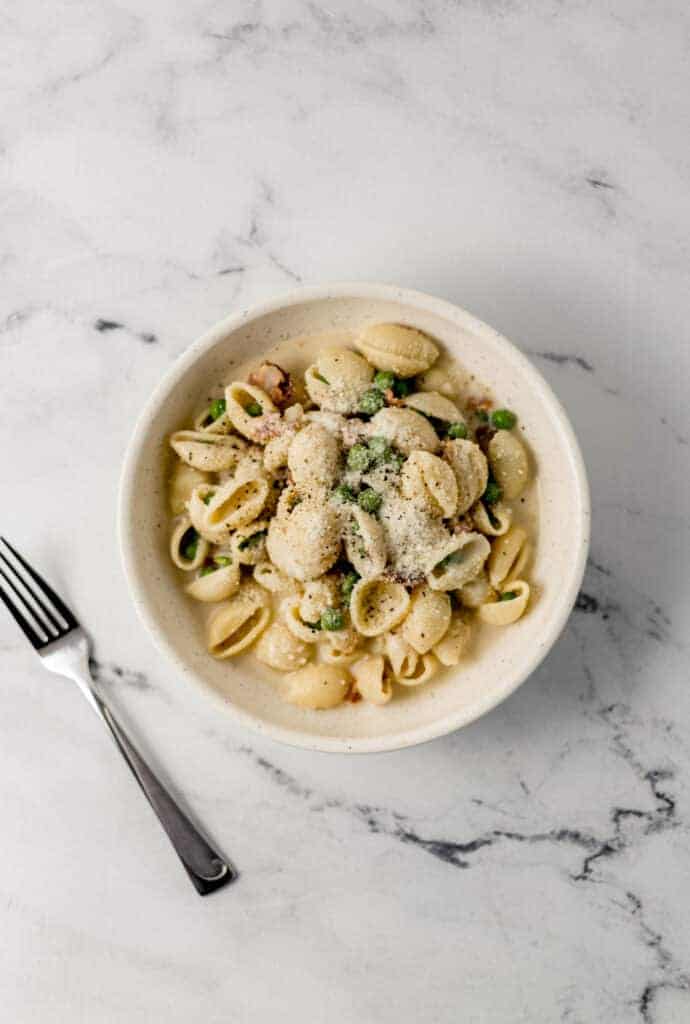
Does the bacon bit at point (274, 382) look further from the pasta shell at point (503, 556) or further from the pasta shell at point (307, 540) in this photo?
the pasta shell at point (503, 556)

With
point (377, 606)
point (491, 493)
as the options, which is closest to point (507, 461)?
point (491, 493)

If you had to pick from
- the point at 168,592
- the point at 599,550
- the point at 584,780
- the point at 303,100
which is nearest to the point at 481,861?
the point at 584,780

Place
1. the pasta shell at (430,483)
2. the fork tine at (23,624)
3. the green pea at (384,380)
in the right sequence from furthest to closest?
the fork tine at (23,624), the green pea at (384,380), the pasta shell at (430,483)

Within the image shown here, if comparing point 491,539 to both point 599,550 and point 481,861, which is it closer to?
point 599,550

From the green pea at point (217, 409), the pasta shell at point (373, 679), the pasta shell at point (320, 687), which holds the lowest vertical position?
the pasta shell at point (320, 687)

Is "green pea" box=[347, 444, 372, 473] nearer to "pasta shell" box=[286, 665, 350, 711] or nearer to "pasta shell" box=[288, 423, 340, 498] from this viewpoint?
"pasta shell" box=[288, 423, 340, 498]

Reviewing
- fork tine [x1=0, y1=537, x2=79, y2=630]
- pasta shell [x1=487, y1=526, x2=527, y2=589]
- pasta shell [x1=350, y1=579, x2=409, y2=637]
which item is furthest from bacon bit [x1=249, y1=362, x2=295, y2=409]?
fork tine [x1=0, y1=537, x2=79, y2=630]

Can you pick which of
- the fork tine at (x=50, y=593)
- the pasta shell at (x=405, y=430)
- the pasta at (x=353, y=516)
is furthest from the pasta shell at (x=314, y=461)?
the fork tine at (x=50, y=593)

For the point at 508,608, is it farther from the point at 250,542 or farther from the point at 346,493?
the point at 250,542
